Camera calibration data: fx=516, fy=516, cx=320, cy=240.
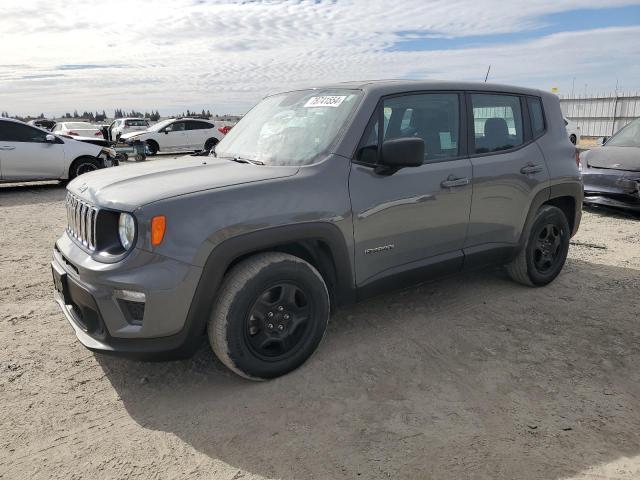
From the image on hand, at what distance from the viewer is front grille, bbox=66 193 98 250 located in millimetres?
2926

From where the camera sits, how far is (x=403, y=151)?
319 centimetres

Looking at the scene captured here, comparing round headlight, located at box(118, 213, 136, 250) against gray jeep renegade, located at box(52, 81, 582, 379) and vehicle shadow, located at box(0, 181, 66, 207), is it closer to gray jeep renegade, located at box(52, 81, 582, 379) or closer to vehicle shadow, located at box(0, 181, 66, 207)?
gray jeep renegade, located at box(52, 81, 582, 379)

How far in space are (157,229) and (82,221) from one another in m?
0.74

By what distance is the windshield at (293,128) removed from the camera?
339 centimetres

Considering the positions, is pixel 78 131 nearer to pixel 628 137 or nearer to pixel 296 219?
pixel 628 137

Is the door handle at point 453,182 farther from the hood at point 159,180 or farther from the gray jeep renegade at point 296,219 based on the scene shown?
the hood at point 159,180

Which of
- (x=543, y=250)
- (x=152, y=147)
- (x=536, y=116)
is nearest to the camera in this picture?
(x=536, y=116)

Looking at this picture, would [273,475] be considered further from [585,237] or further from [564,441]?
[585,237]

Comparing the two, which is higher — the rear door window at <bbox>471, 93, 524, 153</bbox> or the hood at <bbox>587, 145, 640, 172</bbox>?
the rear door window at <bbox>471, 93, 524, 153</bbox>

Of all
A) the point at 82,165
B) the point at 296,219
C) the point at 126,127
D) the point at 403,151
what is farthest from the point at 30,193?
the point at 126,127

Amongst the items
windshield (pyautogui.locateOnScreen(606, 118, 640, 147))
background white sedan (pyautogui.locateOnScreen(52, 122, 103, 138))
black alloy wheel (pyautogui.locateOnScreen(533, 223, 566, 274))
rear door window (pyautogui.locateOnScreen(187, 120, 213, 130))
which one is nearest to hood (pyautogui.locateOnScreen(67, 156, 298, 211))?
black alloy wheel (pyautogui.locateOnScreen(533, 223, 566, 274))

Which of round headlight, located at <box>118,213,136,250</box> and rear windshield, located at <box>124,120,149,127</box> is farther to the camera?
rear windshield, located at <box>124,120,149,127</box>

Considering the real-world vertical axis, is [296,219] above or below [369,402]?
above

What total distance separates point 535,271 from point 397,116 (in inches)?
82.6
